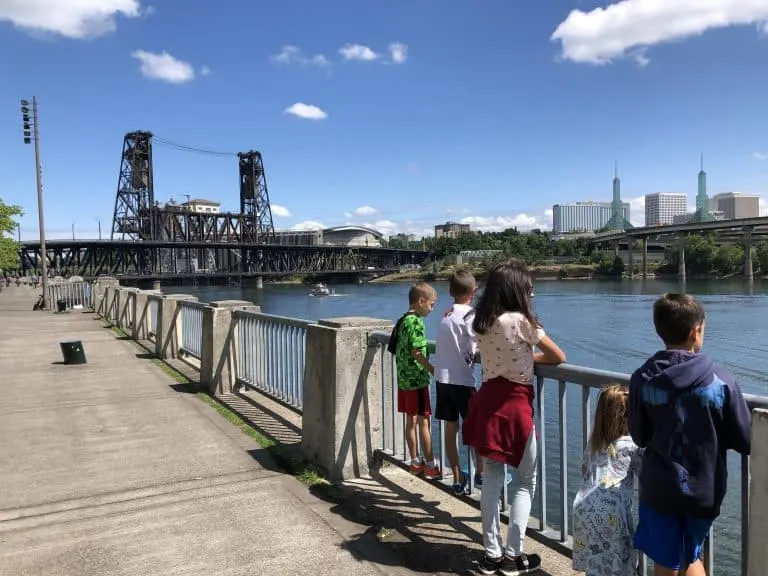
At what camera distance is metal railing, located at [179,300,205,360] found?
Answer: 37.8 ft

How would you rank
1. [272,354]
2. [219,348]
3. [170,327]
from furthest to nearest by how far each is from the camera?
1. [170,327]
2. [219,348]
3. [272,354]

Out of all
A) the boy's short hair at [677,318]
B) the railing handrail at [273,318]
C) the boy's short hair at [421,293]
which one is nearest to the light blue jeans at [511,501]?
the boy's short hair at [677,318]

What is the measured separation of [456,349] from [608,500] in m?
1.58

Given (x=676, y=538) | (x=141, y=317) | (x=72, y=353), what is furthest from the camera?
(x=141, y=317)

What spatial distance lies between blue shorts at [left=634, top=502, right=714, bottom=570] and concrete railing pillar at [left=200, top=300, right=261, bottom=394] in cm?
707

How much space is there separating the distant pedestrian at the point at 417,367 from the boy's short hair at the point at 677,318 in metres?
2.16

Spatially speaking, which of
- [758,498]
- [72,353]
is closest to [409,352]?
[758,498]

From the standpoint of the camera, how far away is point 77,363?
40.4 ft

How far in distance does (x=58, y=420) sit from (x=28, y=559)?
4030mm

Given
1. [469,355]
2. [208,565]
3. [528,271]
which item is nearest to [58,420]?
[208,565]

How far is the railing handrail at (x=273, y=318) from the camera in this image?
679 centimetres

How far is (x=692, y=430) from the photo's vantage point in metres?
2.58

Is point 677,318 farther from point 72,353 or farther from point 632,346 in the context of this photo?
point 632,346

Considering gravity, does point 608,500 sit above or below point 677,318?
below
